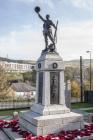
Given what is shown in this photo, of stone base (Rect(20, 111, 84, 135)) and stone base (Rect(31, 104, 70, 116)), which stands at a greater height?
stone base (Rect(31, 104, 70, 116))

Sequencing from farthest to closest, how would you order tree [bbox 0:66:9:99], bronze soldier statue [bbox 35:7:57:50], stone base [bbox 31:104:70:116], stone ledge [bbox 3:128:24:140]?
tree [bbox 0:66:9:99] → bronze soldier statue [bbox 35:7:57:50] → stone base [bbox 31:104:70:116] → stone ledge [bbox 3:128:24:140]

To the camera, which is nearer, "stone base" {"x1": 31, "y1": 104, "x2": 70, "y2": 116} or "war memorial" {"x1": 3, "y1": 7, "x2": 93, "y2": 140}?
"war memorial" {"x1": 3, "y1": 7, "x2": 93, "y2": 140}

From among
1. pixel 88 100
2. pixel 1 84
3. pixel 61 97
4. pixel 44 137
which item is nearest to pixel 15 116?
pixel 61 97

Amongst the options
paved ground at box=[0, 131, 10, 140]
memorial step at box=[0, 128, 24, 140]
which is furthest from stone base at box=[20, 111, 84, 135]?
paved ground at box=[0, 131, 10, 140]

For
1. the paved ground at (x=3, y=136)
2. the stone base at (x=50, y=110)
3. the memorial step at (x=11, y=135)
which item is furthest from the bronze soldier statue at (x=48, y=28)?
the paved ground at (x=3, y=136)

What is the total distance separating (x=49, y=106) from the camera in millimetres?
14344

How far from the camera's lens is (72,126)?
14.1 meters

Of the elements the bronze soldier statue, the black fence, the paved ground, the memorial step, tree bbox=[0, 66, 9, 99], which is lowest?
the paved ground

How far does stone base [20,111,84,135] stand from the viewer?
13.4 meters

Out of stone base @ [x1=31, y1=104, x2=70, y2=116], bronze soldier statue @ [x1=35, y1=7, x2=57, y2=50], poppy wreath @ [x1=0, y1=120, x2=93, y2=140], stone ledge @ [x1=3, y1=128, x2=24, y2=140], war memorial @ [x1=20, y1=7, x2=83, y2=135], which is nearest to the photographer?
poppy wreath @ [x1=0, y1=120, x2=93, y2=140]

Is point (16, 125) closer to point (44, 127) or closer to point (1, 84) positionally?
point (44, 127)

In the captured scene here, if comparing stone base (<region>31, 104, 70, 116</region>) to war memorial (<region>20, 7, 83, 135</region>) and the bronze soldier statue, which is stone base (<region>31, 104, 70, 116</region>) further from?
the bronze soldier statue

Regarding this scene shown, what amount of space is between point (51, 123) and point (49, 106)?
1020mm

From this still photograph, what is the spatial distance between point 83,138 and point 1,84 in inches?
1315
